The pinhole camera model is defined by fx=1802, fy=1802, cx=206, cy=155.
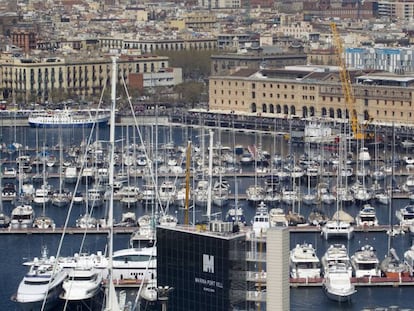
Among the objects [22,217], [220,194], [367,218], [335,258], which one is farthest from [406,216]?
[22,217]

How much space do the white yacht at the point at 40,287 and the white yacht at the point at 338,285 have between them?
10.8 feet

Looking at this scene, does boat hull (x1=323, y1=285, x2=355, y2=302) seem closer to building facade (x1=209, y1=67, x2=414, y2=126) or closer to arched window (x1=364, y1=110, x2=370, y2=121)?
building facade (x1=209, y1=67, x2=414, y2=126)

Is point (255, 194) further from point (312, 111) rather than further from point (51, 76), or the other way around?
point (51, 76)

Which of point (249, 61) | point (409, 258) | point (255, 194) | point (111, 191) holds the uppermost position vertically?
point (111, 191)

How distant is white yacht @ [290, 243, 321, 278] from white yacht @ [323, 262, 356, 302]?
0.49 m

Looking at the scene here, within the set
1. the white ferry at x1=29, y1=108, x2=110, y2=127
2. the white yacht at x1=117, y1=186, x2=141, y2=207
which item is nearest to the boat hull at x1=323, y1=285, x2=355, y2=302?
the white yacht at x1=117, y1=186, x2=141, y2=207

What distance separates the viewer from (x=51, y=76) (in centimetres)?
5362

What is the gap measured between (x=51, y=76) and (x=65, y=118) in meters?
8.56

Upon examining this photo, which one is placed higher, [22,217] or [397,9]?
[397,9]

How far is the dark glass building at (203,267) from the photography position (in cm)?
1611

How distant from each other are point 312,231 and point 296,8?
6414cm

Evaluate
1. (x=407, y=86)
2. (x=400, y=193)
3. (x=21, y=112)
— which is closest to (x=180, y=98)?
(x=21, y=112)

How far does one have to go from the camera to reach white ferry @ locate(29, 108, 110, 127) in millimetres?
44844

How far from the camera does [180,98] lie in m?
51.4
